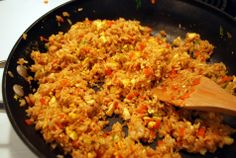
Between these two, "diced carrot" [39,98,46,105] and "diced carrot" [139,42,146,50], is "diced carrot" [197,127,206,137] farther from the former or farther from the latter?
"diced carrot" [39,98,46,105]

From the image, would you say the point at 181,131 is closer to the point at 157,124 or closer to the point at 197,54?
the point at 157,124

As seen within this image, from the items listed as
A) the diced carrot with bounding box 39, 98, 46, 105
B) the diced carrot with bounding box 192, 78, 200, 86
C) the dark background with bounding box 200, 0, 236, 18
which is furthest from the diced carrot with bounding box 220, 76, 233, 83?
the diced carrot with bounding box 39, 98, 46, 105

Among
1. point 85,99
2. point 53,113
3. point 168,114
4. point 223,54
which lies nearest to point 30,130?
point 53,113

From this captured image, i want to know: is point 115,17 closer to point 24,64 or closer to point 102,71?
point 102,71

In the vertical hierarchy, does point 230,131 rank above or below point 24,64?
below

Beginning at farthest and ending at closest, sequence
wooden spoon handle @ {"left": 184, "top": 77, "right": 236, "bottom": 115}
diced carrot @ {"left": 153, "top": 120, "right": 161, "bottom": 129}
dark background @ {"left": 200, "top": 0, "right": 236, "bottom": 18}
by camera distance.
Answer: dark background @ {"left": 200, "top": 0, "right": 236, "bottom": 18} < diced carrot @ {"left": 153, "top": 120, "right": 161, "bottom": 129} < wooden spoon handle @ {"left": 184, "top": 77, "right": 236, "bottom": 115}

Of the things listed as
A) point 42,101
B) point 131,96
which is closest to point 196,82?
point 131,96

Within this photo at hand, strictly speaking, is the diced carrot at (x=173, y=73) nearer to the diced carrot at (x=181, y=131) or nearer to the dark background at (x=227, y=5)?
the diced carrot at (x=181, y=131)

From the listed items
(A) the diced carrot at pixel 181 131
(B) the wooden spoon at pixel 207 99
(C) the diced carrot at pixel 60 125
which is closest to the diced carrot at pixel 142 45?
(B) the wooden spoon at pixel 207 99
